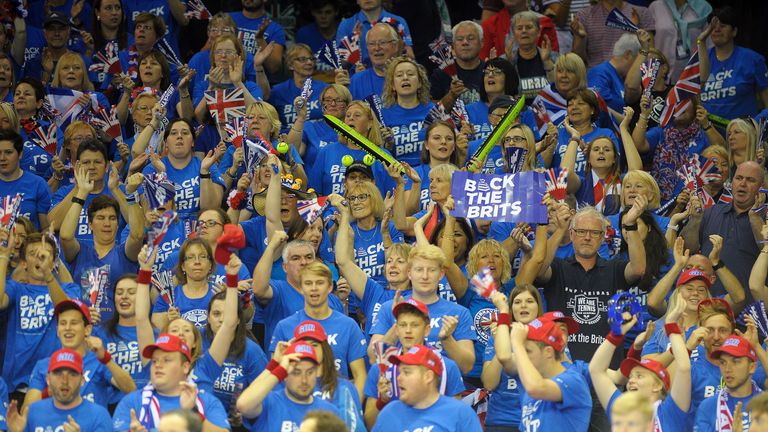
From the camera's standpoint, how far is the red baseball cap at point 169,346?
9.07 meters

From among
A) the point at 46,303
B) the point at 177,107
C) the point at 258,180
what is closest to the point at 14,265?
the point at 46,303

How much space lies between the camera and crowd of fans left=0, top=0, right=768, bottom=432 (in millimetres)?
9188

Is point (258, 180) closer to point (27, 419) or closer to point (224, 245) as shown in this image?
point (224, 245)

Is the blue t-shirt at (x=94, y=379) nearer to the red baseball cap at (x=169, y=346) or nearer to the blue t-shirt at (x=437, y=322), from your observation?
the red baseball cap at (x=169, y=346)

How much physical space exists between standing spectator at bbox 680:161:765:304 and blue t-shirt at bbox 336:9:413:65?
3.62 meters

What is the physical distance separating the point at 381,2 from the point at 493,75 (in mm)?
2059

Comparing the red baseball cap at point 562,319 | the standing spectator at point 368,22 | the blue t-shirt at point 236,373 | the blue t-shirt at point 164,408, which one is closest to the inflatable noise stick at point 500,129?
the standing spectator at point 368,22

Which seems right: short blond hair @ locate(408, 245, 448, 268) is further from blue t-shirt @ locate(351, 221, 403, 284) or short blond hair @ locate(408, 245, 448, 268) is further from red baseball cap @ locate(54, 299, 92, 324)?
red baseball cap @ locate(54, 299, 92, 324)

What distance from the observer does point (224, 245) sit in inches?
383

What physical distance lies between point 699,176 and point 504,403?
3157 mm

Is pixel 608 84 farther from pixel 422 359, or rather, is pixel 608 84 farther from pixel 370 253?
pixel 422 359

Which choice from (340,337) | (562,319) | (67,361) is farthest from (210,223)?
(562,319)

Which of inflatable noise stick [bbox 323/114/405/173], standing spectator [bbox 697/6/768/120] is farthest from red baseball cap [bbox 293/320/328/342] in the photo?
standing spectator [bbox 697/6/768/120]

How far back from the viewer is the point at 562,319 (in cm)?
980
